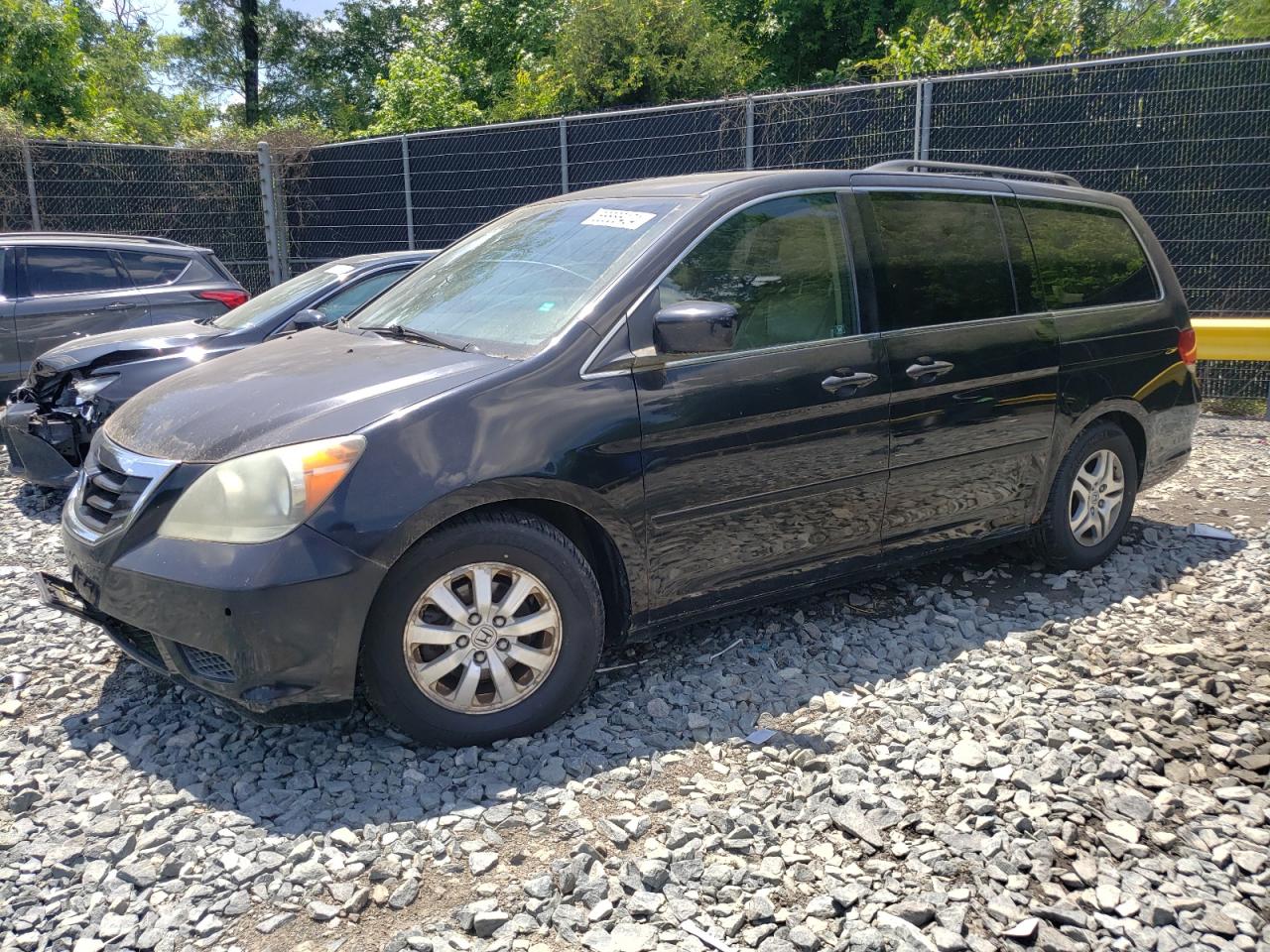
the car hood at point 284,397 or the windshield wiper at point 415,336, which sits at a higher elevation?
the windshield wiper at point 415,336

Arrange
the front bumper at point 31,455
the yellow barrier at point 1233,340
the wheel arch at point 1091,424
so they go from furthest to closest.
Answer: the yellow barrier at point 1233,340 < the front bumper at point 31,455 < the wheel arch at point 1091,424

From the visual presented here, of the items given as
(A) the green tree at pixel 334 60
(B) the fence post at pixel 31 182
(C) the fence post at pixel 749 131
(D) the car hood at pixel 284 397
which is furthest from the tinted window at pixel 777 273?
(A) the green tree at pixel 334 60

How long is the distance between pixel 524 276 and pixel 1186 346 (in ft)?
11.7

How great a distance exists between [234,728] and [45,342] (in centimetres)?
650

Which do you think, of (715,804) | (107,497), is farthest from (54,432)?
(715,804)

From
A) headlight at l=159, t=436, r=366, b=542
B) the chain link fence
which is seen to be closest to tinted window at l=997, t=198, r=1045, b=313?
headlight at l=159, t=436, r=366, b=542

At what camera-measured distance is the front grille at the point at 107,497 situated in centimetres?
343

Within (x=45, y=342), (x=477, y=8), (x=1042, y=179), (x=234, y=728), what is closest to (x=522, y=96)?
(x=477, y=8)

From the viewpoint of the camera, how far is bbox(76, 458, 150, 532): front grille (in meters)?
3.43

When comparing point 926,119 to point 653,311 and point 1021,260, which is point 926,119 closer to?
Result: point 1021,260

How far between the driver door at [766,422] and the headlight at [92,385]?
4119mm

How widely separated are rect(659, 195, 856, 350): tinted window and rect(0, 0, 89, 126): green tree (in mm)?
17948

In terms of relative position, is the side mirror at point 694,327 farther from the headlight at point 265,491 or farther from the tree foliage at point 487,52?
the tree foliage at point 487,52

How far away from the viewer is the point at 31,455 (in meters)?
6.25
